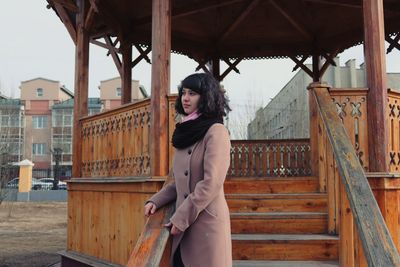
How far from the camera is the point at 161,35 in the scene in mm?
5645

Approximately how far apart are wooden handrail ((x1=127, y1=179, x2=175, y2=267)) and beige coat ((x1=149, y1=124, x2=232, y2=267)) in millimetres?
88

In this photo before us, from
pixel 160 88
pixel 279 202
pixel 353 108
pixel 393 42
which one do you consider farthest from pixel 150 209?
pixel 393 42

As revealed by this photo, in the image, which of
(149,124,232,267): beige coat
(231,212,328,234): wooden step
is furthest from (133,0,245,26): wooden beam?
(149,124,232,267): beige coat

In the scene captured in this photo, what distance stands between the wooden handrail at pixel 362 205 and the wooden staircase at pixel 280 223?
3.97 ft

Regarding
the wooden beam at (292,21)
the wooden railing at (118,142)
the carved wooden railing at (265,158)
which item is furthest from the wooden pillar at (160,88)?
the carved wooden railing at (265,158)

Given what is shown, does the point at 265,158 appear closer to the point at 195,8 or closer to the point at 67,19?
the point at 195,8

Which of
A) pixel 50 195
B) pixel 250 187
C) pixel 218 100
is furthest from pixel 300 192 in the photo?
pixel 50 195

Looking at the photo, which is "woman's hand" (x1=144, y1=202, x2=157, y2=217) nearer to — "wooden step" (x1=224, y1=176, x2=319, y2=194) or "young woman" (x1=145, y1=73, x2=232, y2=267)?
"young woman" (x1=145, y1=73, x2=232, y2=267)

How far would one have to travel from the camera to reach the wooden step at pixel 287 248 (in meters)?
4.71

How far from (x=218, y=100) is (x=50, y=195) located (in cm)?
3523

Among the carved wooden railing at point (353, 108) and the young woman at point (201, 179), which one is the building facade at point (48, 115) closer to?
the carved wooden railing at point (353, 108)

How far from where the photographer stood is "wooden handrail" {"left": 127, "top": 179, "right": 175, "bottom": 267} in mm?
2451

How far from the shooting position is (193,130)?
2605mm

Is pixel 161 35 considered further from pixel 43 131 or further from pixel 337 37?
pixel 43 131
